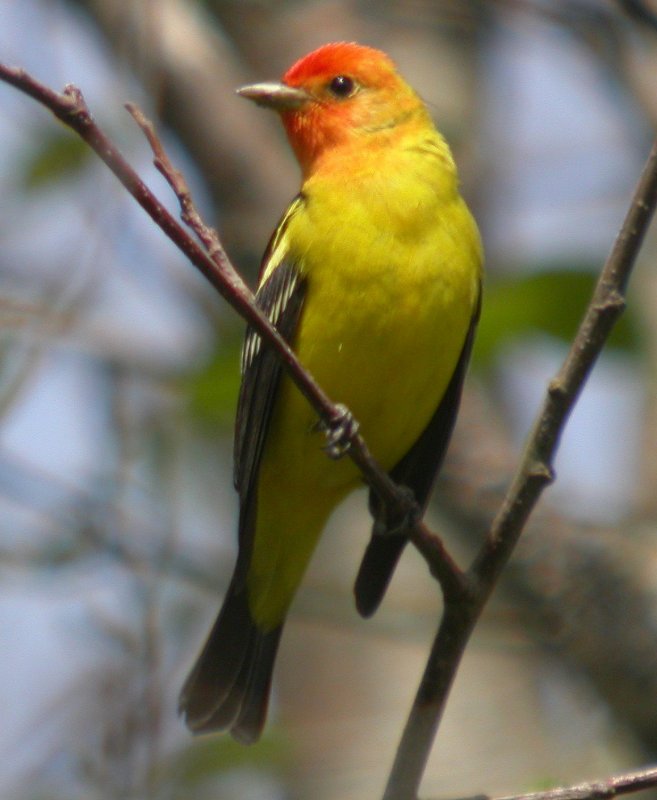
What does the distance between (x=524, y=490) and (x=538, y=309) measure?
2.00m

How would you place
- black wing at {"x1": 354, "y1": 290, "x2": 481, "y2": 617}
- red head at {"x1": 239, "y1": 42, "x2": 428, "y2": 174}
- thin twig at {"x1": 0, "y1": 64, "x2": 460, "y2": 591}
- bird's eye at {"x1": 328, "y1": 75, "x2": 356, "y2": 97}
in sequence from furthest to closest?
bird's eye at {"x1": 328, "y1": 75, "x2": 356, "y2": 97} < red head at {"x1": 239, "y1": 42, "x2": 428, "y2": 174} < black wing at {"x1": 354, "y1": 290, "x2": 481, "y2": 617} < thin twig at {"x1": 0, "y1": 64, "x2": 460, "y2": 591}

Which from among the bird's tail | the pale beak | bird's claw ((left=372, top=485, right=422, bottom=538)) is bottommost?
the bird's tail

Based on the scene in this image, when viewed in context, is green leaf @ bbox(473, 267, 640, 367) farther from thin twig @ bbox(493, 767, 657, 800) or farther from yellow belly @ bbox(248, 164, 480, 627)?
thin twig @ bbox(493, 767, 657, 800)

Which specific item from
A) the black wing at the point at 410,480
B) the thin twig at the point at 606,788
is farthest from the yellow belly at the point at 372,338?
the thin twig at the point at 606,788

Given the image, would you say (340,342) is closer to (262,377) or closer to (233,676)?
(262,377)

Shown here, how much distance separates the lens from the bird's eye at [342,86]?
5047 mm

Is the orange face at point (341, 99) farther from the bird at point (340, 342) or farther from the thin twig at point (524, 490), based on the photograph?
the thin twig at point (524, 490)

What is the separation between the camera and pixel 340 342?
4160 mm

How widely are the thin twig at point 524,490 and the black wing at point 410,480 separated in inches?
29.9

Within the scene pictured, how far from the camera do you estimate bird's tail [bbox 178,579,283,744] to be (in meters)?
4.64

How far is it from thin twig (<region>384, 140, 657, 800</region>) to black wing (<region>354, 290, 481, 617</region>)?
76 cm

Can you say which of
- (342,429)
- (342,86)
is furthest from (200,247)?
(342,86)

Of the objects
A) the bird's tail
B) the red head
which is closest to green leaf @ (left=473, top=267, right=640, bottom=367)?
the red head

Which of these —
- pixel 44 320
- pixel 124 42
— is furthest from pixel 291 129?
pixel 124 42
